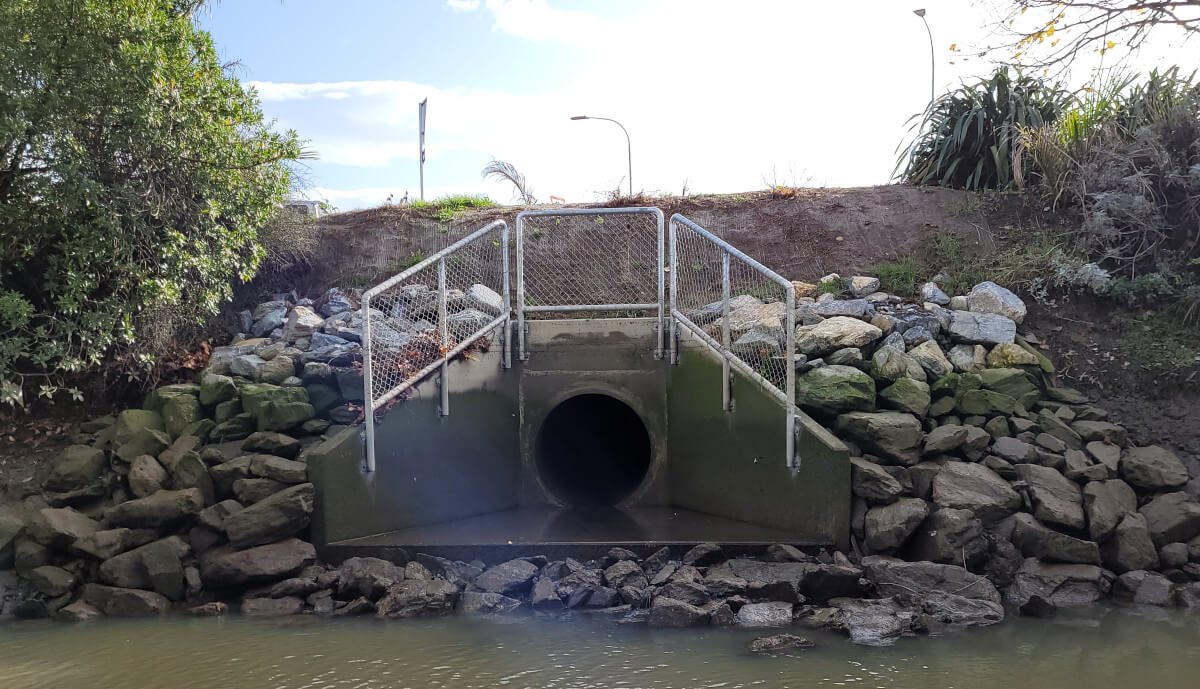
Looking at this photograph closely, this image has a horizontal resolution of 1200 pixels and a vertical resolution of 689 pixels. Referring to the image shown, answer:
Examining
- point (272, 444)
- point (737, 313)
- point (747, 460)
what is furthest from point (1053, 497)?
point (272, 444)

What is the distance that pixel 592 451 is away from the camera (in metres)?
10.8

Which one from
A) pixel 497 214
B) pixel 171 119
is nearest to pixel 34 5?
pixel 171 119

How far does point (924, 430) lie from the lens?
7.59m

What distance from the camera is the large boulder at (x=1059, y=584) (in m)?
6.33

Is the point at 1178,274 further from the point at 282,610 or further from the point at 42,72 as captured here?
the point at 42,72

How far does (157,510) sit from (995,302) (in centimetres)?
804

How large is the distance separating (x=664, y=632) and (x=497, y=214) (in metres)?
8.33

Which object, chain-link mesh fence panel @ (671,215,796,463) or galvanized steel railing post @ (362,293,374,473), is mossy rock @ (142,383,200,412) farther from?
chain-link mesh fence panel @ (671,215,796,463)

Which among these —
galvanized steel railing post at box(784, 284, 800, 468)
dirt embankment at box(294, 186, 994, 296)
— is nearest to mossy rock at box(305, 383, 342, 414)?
galvanized steel railing post at box(784, 284, 800, 468)

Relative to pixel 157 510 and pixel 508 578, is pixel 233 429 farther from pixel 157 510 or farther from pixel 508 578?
pixel 508 578

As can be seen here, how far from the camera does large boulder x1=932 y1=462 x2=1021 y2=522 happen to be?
6797 mm

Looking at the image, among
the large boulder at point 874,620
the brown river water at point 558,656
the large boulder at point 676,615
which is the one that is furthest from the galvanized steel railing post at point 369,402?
the large boulder at point 874,620

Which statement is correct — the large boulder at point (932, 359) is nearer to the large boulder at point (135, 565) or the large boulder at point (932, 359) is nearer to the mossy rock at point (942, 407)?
the mossy rock at point (942, 407)

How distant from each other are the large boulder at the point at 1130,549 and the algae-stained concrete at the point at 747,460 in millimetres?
1978
